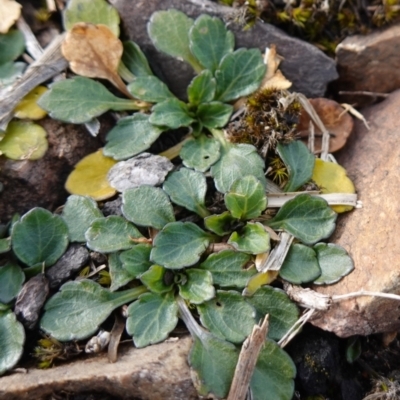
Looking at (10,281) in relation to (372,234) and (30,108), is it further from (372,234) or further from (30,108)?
(372,234)

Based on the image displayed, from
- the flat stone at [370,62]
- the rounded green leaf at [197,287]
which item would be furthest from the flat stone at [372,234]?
the rounded green leaf at [197,287]

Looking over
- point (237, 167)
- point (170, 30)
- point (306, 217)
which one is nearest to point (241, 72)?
point (170, 30)

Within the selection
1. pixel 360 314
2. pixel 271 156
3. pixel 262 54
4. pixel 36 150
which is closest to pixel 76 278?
pixel 36 150

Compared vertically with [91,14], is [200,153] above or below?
below

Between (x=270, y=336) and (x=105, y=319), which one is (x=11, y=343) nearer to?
(x=105, y=319)

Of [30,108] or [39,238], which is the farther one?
[30,108]

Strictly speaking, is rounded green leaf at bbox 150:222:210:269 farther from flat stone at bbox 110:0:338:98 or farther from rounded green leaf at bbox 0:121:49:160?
flat stone at bbox 110:0:338:98

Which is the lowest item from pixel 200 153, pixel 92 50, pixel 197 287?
pixel 197 287
